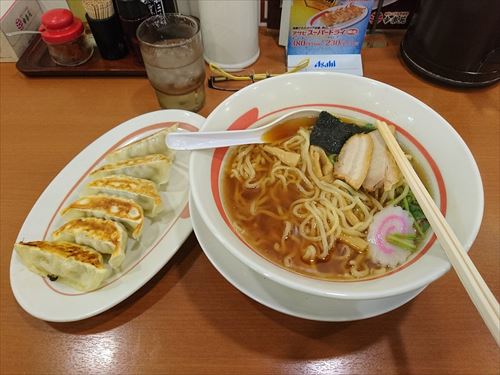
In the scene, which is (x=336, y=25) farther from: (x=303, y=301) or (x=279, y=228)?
(x=303, y=301)

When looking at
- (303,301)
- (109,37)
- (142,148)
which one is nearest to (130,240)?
(142,148)

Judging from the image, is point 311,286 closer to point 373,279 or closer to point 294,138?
point 373,279

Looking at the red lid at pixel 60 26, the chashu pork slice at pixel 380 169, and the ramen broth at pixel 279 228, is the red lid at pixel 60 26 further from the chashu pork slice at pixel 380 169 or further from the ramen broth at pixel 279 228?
the chashu pork slice at pixel 380 169

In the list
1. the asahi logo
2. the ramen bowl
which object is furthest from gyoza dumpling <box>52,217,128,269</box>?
the asahi logo

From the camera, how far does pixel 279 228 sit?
3.26ft

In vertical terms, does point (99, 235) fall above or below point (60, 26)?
below

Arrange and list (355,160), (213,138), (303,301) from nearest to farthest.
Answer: (303,301), (213,138), (355,160)

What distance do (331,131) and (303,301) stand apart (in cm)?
54

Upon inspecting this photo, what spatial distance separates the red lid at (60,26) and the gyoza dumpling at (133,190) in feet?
2.54

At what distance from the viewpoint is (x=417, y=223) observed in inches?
35.7

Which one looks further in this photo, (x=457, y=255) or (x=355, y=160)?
(x=355, y=160)

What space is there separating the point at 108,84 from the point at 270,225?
107 centimetres

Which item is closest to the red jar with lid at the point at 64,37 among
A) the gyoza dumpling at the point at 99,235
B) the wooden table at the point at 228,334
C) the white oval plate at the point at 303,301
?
the wooden table at the point at 228,334

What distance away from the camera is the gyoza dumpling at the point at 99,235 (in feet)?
3.13
